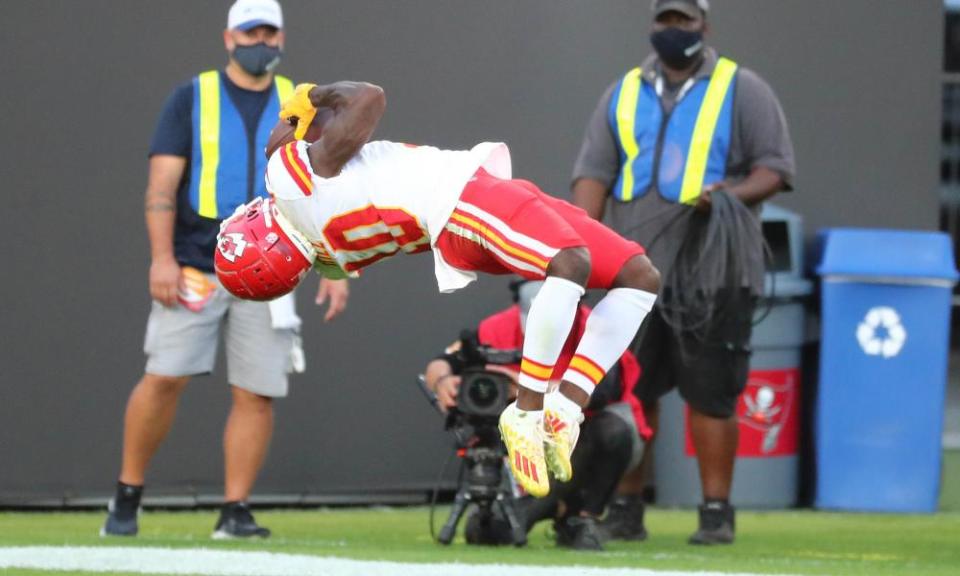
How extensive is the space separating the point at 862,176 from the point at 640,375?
8.93 feet

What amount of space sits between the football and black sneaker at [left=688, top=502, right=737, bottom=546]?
2.58 metres

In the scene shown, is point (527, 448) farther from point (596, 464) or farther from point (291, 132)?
point (596, 464)

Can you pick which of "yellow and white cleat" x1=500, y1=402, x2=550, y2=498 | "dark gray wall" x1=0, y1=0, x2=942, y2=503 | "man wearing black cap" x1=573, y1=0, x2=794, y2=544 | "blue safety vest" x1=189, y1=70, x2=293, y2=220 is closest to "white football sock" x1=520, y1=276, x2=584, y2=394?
"yellow and white cleat" x1=500, y1=402, x2=550, y2=498

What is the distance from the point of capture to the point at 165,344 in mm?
7910

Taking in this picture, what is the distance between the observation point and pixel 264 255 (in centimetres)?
607

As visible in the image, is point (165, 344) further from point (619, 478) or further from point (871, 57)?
point (871, 57)

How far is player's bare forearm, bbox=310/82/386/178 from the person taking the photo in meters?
5.96

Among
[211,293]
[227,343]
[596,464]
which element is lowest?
[596,464]

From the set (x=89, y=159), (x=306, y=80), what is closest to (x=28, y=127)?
(x=89, y=159)

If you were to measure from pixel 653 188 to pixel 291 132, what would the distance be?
223cm

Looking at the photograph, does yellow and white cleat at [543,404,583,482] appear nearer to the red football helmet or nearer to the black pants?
the red football helmet

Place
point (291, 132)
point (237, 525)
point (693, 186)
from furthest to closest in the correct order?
point (693, 186) → point (237, 525) → point (291, 132)

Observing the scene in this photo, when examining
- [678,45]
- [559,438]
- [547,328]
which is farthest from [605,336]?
[678,45]

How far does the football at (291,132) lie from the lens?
6332 millimetres
